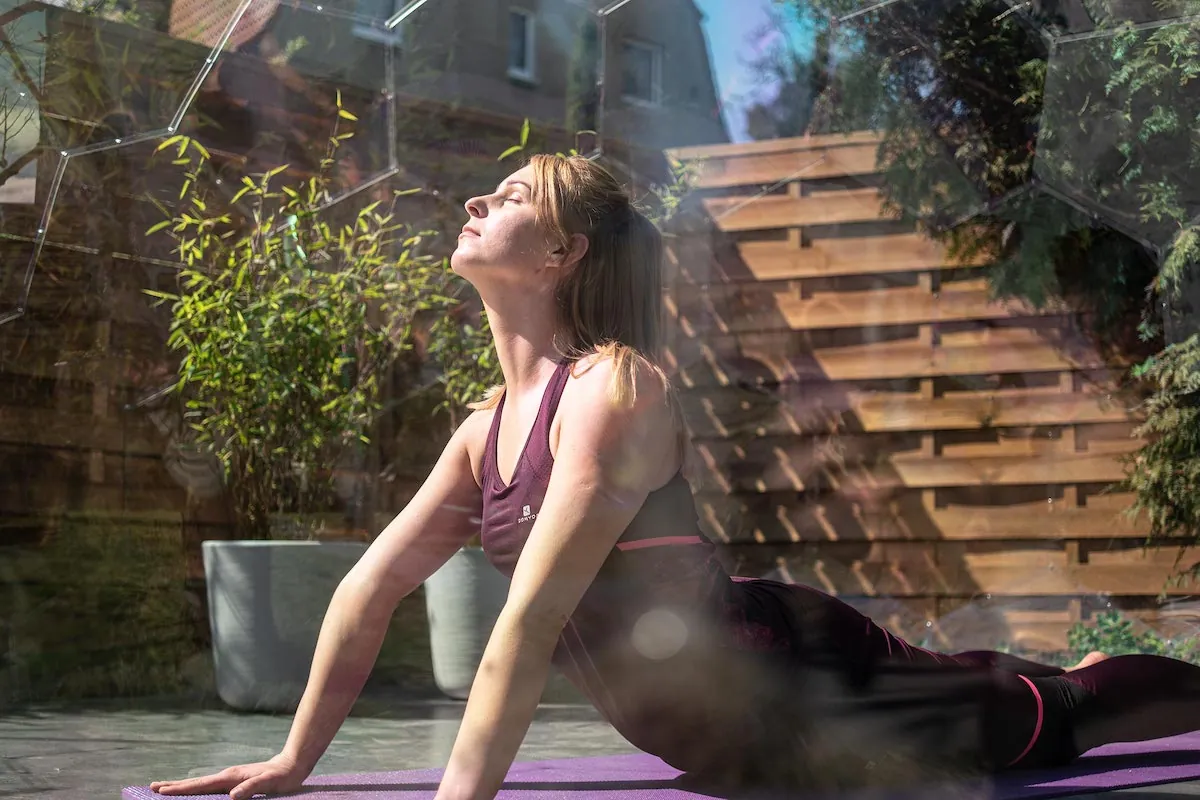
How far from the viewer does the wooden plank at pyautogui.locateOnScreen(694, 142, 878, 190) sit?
2.27 metres

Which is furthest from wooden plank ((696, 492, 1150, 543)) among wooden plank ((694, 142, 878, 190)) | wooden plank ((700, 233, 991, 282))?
wooden plank ((694, 142, 878, 190))

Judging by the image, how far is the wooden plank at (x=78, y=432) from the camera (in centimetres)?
201

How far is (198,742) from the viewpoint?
5.36ft

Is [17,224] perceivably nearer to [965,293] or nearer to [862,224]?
[862,224]

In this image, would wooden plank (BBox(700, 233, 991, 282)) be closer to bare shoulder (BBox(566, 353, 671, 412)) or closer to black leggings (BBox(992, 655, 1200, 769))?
black leggings (BBox(992, 655, 1200, 769))

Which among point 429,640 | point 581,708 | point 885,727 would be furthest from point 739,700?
point 429,640

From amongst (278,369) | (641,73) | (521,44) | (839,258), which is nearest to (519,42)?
(521,44)

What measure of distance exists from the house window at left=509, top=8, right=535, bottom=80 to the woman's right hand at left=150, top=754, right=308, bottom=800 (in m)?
1.33

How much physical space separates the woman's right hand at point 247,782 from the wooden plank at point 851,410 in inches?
58.3

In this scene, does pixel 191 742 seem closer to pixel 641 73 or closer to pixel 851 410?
pixel 641 73

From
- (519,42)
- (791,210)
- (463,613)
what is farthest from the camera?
(791,210)

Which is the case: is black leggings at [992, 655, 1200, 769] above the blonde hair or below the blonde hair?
below

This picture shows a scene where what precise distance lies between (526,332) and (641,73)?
1.20 m

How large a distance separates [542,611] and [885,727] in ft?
1.13
